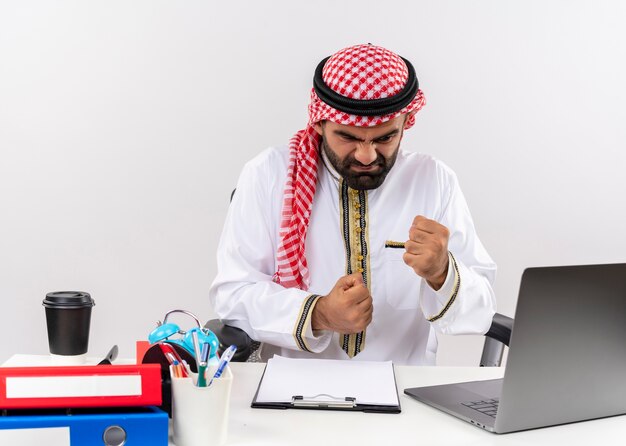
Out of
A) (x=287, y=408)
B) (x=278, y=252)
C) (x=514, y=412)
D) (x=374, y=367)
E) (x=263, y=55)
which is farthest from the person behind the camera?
(x=263, y=55)

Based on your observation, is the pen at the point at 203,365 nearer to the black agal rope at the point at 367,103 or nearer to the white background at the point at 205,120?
the black agal rope at the point at 367,103

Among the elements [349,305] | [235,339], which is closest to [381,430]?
[349,305]

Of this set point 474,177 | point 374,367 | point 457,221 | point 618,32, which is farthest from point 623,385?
point 618,32

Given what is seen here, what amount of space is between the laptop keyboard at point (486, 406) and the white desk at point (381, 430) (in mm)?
63

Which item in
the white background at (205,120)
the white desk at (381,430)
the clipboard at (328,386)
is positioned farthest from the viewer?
the white background at (205,120)

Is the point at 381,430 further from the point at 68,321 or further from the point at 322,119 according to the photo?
the point at 322,119

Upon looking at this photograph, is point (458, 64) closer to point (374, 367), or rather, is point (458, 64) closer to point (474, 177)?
point (474, 177)

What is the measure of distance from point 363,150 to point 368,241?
12.3 inches

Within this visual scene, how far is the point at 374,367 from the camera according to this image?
1.78 metres

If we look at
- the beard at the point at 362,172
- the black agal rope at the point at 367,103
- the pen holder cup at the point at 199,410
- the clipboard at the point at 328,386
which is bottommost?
the clipboard at the point at 328,386

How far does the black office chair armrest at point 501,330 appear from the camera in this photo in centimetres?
212

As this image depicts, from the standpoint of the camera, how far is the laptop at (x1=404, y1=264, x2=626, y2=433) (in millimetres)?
1338

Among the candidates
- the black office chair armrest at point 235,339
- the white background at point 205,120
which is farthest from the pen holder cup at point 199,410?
the white background at point 205,120

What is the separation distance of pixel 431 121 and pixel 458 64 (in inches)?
9.9
